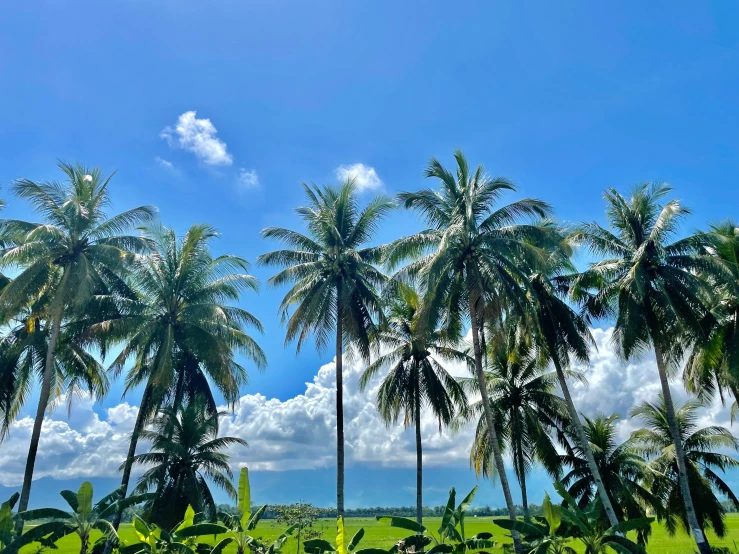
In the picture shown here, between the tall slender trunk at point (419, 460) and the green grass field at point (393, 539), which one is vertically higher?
the tall slender trunk at point (419, 460)

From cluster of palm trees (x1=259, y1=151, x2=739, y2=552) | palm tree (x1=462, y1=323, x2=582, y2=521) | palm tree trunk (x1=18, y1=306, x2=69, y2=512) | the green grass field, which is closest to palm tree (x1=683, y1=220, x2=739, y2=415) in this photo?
cluster of palm trees (x1=259, y1=151, x2=739, y2=552)

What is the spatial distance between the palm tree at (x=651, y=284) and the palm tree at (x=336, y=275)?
28.7 feet

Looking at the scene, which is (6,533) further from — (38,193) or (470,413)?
(470,413)

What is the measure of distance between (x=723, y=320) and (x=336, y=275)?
15.0m

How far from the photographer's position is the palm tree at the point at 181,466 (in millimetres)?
24578

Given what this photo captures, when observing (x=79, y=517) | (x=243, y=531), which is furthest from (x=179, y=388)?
(x=243, y=531)

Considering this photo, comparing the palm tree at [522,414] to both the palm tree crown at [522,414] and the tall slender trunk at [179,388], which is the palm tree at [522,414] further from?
the tall slender trunk at [179,388]

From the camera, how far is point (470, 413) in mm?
29000

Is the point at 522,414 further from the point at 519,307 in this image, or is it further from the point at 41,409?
the point at 41,409

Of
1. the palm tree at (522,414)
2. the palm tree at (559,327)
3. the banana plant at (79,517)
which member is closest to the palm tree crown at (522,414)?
the palm tree at (522,414)

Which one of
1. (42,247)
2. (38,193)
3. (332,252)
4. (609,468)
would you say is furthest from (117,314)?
(609,468)

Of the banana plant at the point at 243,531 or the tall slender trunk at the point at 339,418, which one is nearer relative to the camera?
the banana plant at the point at 243,531

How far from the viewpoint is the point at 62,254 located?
901 inches

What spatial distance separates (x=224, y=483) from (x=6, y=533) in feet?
36.2
